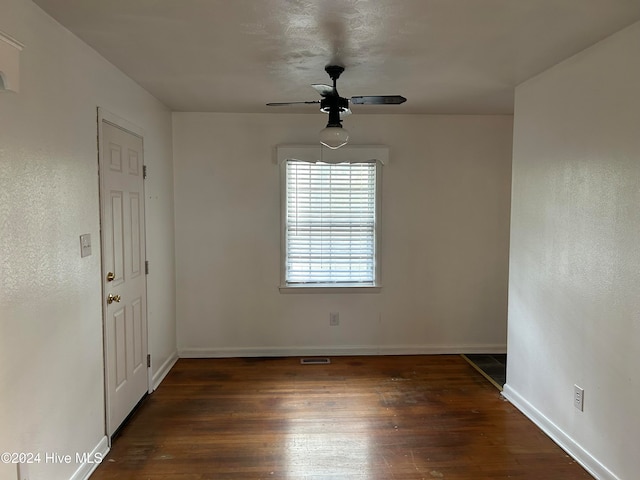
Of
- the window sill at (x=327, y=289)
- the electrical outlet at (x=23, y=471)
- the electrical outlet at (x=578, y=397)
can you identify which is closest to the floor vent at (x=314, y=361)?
the window sill at (x=327, y=289)

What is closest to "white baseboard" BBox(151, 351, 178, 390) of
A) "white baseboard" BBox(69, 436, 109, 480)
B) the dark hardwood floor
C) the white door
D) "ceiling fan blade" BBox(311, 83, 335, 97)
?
the dark hardwood floor

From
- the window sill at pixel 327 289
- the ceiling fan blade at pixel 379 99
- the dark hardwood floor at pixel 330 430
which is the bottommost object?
the dark hardwood floor at pixel 330 430

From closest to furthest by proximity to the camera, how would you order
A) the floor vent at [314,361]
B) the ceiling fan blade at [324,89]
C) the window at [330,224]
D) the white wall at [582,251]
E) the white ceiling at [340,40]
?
the white ceiling at [340,40] < the white wall at [582,251] < the ceiling fan blade at [324,89] < the floor vent at [314,361] < the window at [330,224]

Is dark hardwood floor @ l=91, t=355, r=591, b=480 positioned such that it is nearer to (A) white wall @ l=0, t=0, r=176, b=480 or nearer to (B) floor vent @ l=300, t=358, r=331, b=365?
(B) floor vent @ l=300, t=358, r=331, b=365

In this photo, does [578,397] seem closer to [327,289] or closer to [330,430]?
[330,430]

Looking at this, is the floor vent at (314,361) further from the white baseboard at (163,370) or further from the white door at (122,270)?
the white door at (122,270)

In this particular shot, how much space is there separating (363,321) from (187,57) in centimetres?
287

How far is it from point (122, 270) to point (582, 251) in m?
2.92

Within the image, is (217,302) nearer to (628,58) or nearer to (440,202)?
(440,202)

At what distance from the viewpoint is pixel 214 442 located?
260 centimetres

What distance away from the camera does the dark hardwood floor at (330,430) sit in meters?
2.33

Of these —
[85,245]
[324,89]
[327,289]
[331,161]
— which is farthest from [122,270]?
[331,161]

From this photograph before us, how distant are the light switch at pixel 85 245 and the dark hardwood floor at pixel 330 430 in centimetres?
126

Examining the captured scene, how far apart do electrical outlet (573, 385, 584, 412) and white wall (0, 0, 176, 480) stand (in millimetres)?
2857
